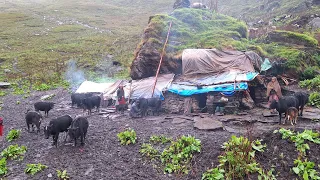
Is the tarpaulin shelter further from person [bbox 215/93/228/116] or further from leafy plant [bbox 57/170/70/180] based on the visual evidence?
leafy plant [bbox 57/170/70/180]

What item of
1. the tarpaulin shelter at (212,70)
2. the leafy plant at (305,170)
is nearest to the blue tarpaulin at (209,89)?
the tarpaulin shelter at (212,70)

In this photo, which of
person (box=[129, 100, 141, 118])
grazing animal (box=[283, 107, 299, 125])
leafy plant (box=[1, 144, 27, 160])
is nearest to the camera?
leafy plant (box=[1, 144, 27, 160])

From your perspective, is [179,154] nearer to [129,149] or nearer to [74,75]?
[129,149]

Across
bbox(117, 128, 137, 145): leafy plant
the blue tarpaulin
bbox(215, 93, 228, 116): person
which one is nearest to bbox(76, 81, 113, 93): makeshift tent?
the blue tarpaulin

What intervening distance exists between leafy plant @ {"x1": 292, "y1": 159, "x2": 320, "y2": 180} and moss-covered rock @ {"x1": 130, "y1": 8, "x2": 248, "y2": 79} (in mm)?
12056

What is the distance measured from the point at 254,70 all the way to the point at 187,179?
1069cm

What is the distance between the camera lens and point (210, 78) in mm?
17031

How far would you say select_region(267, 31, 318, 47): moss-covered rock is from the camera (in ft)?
72.9

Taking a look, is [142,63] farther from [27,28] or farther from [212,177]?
[27,28]

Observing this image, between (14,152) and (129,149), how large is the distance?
13.6 ft

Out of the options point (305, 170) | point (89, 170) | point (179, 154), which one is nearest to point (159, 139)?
point (179, 154)

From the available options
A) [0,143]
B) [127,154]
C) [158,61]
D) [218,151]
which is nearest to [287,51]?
[158,61]

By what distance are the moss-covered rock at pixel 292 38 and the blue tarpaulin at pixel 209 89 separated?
33.1 feet

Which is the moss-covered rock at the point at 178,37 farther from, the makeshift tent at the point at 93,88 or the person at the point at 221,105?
the person at the point at 221,105
